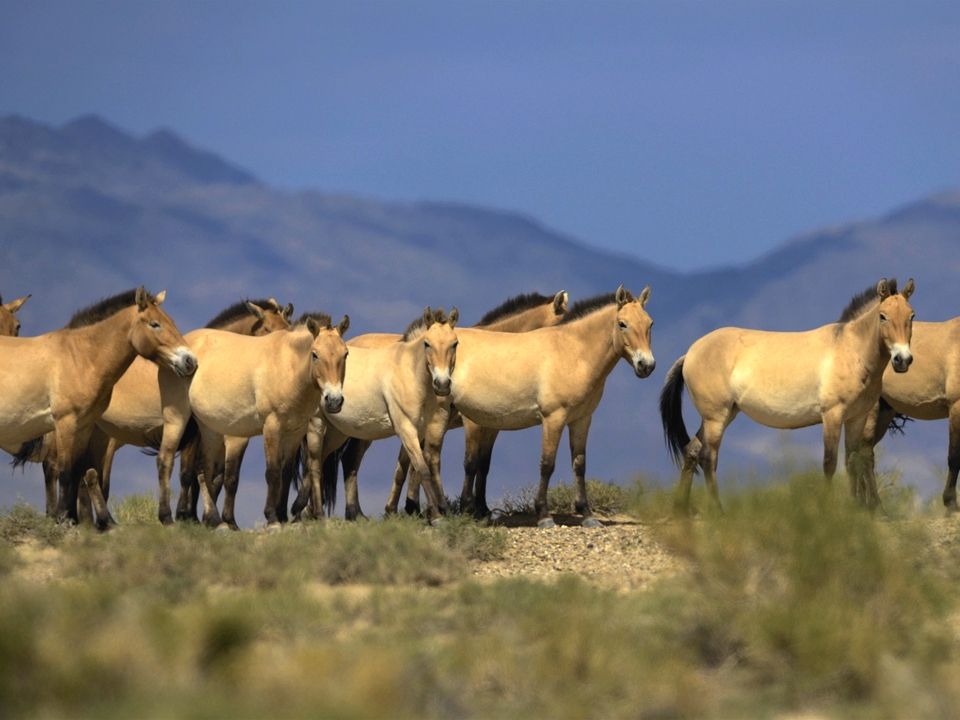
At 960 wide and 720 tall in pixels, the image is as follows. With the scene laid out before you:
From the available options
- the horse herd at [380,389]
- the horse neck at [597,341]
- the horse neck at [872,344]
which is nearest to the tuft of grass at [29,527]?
the horse herd at [380,389]

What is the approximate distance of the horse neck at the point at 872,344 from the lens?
14.1m

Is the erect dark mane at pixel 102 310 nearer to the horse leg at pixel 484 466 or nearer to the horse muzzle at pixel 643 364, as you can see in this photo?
the horse leg at pixel 484 466

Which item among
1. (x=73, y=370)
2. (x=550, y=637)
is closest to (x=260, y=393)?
(x=73, y=370)

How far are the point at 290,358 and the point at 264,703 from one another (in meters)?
7.74

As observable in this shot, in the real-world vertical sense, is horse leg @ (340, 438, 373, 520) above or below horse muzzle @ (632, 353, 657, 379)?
below

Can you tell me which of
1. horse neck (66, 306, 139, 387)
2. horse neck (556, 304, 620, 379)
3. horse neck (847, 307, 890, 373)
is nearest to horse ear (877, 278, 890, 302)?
horse neck (847, 307, 890, 373)

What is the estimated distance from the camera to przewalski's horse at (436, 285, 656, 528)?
1466 centimetres

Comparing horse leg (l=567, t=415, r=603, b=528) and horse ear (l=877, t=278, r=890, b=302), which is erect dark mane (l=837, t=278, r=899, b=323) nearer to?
horse ear (l=877, t=278, r=890, b=302)

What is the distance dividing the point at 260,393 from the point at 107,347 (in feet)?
6.20

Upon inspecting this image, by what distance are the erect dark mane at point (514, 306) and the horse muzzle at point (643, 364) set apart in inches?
128

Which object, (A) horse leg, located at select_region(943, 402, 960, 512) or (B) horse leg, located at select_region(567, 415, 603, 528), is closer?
(B) horse leg, located at select_region(567, 415, 603, 528)

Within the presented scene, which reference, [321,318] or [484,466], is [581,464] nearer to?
[484,466]

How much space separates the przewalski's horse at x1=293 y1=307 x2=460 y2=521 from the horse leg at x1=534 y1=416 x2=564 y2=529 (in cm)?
138

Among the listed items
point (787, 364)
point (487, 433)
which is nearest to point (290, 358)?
point (487, 433)
